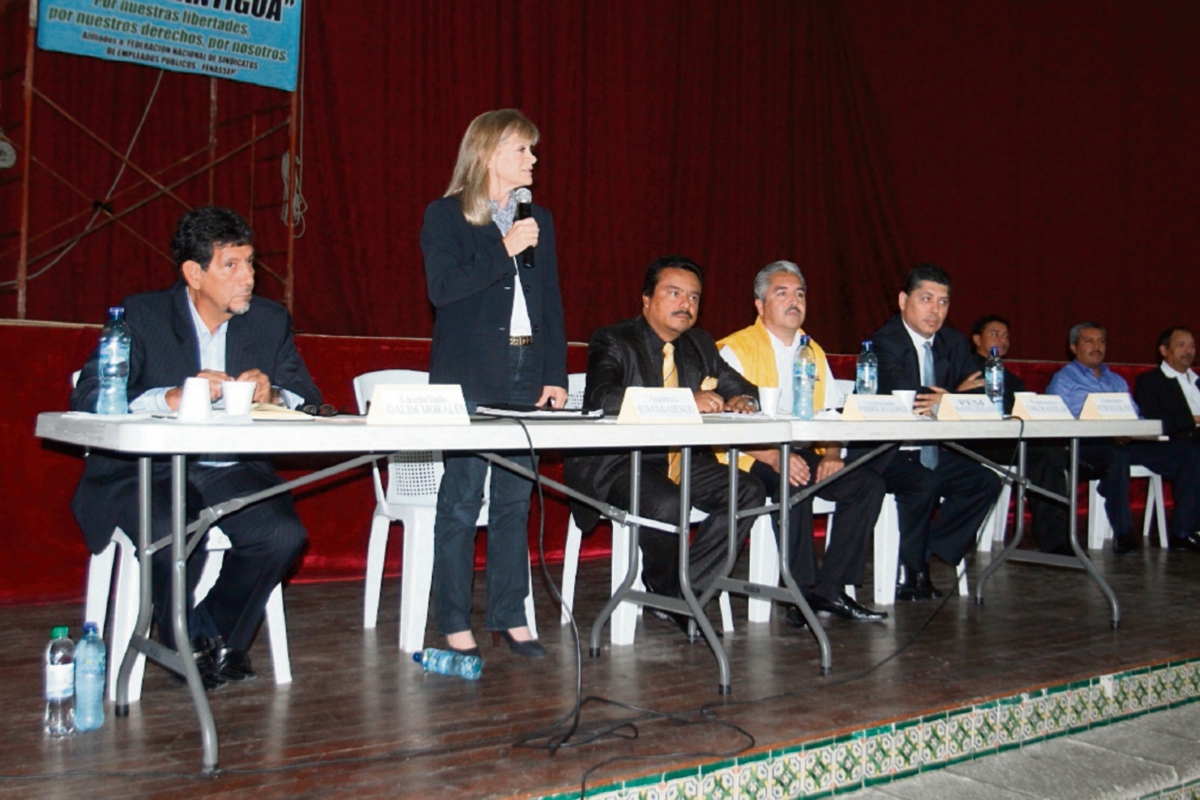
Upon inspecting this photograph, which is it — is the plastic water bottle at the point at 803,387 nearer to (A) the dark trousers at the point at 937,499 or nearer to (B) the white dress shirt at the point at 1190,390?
(A) the dark trousers at the point at 937,499

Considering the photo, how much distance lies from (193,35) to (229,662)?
289 centimetres

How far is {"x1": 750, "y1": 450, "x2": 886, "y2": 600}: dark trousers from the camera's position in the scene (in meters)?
3.12

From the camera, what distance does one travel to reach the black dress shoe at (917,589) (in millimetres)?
3513

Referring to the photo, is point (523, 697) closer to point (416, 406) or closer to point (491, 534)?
point (491, 534)

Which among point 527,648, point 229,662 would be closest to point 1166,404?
point 527,648

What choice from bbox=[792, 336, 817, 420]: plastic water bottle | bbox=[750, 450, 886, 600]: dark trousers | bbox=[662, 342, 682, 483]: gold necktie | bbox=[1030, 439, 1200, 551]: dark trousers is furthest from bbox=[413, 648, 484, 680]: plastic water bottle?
bbox=[1030, 439, 1200, 551]: dark trousers

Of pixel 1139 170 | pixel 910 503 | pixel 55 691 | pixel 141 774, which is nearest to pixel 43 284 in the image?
pixel 55 691

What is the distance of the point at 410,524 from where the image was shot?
111 inches

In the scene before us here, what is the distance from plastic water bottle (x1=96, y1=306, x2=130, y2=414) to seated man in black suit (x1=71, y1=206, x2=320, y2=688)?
0.42 feet

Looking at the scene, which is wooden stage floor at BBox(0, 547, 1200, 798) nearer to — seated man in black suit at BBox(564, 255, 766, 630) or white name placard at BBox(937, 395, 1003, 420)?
seated man in black suit at BBox(564, 255, 766, 630)

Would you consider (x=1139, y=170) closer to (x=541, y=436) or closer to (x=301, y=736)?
(x=541, y=436)

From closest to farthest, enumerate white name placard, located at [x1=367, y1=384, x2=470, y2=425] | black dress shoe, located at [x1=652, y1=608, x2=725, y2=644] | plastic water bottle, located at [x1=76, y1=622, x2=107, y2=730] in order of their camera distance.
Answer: white name placard, located at [x1=367, y1=384, x2=470, y2=425] < plastic water bottle, located at [x1=76, y1=622, x2=107, y2=730] < black dress shoe, located at [x1=652, y1=608, x2=725, y2=644]

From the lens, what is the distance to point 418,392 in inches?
76.0

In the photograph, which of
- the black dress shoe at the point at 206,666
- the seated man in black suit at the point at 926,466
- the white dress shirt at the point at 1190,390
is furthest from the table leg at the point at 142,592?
the white dress shirt at the point at 1190,390
